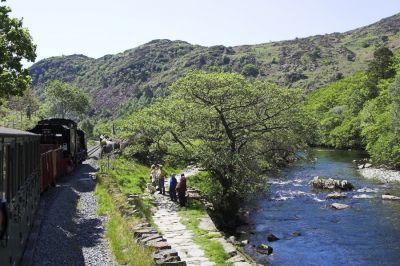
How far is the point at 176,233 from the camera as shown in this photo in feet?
61.8

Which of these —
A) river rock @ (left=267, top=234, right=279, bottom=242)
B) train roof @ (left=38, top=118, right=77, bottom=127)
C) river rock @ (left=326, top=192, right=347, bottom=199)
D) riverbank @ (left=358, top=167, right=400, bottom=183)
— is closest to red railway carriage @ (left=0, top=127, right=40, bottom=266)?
river rock @ (left=267, top=234, right=279, bottom=242)

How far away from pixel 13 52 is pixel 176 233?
43.4 ft

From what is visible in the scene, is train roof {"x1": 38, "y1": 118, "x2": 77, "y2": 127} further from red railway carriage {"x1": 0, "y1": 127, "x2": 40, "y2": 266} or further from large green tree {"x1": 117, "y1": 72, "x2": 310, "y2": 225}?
red railway carriage {"x1": 0, "y1": 127, "x2": 40, "y2": 266}

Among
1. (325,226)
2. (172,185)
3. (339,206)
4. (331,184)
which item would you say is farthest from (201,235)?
(331,184)

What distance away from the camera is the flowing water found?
821 inches

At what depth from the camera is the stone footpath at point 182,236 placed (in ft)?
51.3

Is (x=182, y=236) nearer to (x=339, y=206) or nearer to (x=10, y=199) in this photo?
(x=10, y=199)

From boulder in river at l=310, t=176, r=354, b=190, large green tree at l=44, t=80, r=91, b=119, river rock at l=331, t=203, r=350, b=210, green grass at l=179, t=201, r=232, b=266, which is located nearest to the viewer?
green grass at l=179, t=201, r=232, b=266

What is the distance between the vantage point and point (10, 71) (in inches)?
960

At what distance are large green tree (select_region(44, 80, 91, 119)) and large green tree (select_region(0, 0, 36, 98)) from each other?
71755mm

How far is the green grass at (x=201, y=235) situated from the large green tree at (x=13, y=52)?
11.1 metres

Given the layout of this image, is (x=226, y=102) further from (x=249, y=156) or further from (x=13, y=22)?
(x=13, y=22)

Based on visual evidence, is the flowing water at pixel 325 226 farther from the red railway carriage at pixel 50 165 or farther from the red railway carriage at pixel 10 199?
the red railway carriage at pixel 10 199

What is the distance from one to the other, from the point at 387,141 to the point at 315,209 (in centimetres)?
2447
